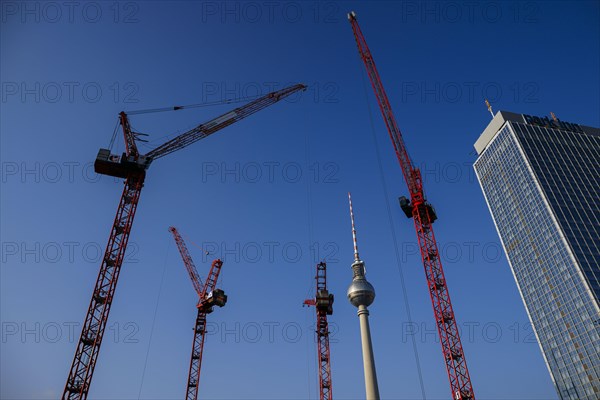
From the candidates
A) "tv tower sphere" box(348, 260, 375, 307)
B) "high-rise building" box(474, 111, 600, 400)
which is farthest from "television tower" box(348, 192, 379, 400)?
"high-rise building" box(474, 111, 600, 400)

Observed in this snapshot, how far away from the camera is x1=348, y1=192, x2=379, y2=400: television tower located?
36037 millimetres

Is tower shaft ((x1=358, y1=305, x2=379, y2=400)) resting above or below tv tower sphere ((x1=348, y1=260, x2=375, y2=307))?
below

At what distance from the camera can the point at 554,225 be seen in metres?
142

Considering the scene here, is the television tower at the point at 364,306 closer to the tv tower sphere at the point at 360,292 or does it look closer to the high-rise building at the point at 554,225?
the tv tower sphere at the point at 360,292

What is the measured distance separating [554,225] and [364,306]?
418 ft

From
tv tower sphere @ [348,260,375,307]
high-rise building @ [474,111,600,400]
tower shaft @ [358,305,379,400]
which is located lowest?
tower shaft @ [358,305,379,400]

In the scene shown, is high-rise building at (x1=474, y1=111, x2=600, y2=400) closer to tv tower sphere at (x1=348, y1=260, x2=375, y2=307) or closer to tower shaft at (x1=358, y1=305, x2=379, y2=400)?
tv tower sphere at (x1=348, y1=260, x2=375, y2=307)

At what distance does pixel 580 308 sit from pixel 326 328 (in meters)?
A: 89.7

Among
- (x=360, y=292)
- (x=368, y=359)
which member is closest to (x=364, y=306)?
(x=360, y=292)

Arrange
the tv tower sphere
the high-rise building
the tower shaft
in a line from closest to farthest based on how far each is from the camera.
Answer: the tower shaft, the tv tower sphere, the high-rise building

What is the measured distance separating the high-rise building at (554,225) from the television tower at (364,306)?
112 meters

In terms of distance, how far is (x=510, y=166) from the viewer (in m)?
168

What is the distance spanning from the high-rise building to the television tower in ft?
369

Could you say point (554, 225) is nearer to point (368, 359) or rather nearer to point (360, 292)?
point (360, 292)
